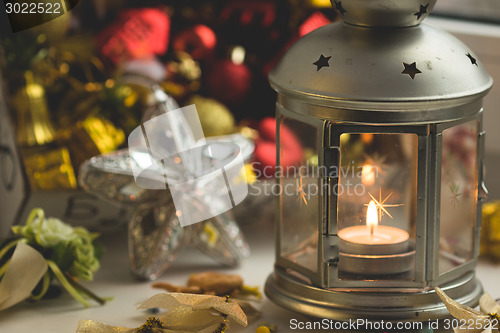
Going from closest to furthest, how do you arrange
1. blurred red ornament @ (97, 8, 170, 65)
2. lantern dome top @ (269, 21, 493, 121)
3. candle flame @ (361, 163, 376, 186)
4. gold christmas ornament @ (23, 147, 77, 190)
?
lantern dome top @ (269, 21, 493, 121), candle flame @ (361, 163, 376, 186), gold christmas ornament @ (23, 147, 77, 190), blurred red ornament @ (97, 8, 170, 65)

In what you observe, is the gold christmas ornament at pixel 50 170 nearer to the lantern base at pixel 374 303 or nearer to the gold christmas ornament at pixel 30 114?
the gold christmas ornament at pixel 30 114

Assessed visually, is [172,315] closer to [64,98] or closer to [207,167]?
[207,167]

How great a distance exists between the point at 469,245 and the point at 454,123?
6.7 inches

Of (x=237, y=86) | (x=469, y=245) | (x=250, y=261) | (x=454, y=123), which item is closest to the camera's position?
(x=454, y=123)

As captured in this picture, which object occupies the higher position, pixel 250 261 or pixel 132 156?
pixel 132 156

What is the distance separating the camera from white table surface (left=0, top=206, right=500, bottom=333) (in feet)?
2.68

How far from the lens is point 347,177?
0.79 meters

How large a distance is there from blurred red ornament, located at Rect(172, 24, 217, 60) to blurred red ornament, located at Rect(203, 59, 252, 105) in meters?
0.02

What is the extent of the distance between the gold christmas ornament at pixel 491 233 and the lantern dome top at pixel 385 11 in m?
0.35

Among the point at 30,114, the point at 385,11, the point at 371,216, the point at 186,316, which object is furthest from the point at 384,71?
the point at 30,114

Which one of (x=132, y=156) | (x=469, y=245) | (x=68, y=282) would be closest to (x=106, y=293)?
(x=68, y=282)

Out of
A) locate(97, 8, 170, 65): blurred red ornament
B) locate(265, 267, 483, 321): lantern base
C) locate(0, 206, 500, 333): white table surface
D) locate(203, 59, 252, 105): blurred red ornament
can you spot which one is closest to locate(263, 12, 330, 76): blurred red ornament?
locate(203, 59, 252, 105): blurred red ornament

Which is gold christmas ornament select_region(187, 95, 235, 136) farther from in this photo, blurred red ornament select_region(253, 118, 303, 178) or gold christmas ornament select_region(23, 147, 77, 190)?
gold christmas ornament select_region(23, 147, 77, 190)

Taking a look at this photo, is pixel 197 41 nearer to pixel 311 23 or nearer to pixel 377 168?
pixel 311 23
